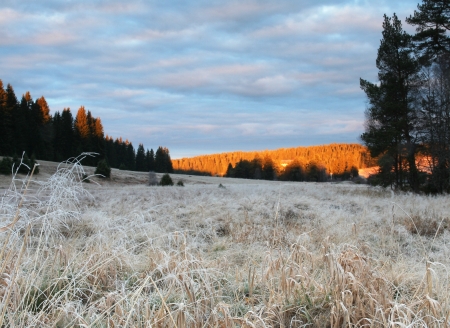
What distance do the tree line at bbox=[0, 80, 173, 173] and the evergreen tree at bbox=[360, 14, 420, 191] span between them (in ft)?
107

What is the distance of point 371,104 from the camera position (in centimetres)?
2212

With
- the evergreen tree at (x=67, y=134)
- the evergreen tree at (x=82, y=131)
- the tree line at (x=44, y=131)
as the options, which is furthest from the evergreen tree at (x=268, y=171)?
the evergreen tree at (x=67, y=134)

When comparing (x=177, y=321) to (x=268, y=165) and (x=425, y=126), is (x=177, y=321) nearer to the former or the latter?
(x=425, y=126)

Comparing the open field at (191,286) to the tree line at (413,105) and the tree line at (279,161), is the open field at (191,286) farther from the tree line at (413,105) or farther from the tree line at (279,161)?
the tree line at (279,161)

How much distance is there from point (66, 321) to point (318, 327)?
1.75 meters

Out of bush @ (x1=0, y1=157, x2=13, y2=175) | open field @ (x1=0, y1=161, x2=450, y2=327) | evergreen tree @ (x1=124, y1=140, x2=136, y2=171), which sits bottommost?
open field @ (x1=0, y1=161, x2=450, y2=327)

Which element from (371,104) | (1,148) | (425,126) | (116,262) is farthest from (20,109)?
(116,262)

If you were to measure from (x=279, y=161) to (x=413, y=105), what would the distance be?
8856cm

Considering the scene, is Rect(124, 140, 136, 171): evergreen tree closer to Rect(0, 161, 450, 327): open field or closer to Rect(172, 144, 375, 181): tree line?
Rect(172, 144, 375, 181): tree line

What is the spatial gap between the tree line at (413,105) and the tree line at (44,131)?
32968 mm

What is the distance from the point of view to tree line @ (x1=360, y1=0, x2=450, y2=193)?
18.8m

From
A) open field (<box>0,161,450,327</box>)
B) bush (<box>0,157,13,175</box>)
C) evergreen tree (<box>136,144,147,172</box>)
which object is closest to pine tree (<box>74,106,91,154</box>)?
evergreen tree (<box>136,144,147,172</box>)

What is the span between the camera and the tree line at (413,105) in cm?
1884

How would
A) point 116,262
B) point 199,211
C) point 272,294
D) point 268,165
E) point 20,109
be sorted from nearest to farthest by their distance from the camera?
point 272,294 → point 116,262 → point 199,211 → point 20,109 → point 268,165
